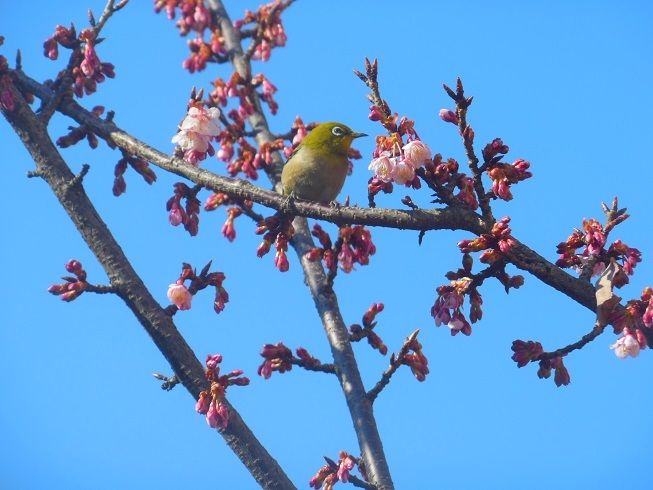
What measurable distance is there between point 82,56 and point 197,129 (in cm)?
115

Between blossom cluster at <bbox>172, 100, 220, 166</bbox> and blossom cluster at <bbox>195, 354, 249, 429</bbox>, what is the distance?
1.48 metres

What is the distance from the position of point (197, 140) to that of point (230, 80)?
9.89 ft

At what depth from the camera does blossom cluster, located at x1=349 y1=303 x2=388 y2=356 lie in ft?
20.4

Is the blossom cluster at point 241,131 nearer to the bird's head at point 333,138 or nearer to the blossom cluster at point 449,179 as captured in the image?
the bird's head at point 333,138

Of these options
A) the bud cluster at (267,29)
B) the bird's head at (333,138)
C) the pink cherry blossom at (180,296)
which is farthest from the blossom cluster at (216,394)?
the bud cluster at (267,29)

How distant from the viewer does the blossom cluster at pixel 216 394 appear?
4.72 meters

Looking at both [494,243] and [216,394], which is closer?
[494,243]

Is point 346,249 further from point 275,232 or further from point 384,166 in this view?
point 384,166

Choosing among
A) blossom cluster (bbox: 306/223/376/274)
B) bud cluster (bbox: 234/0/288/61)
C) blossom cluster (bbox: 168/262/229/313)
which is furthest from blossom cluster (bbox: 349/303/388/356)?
bud cluster (bbox: 234/0/288/61)

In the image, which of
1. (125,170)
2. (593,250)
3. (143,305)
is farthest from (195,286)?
(593,250)

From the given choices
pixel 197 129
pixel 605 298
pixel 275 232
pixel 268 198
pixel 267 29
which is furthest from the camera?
pixel 267 29

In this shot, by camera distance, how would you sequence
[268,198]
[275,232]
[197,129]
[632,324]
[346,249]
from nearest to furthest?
[632,324] < [268,198] < [275,232] < [197,129] < [346,249]

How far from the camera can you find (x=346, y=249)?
601cm

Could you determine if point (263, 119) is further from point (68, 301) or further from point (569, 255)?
point (569, 255)
